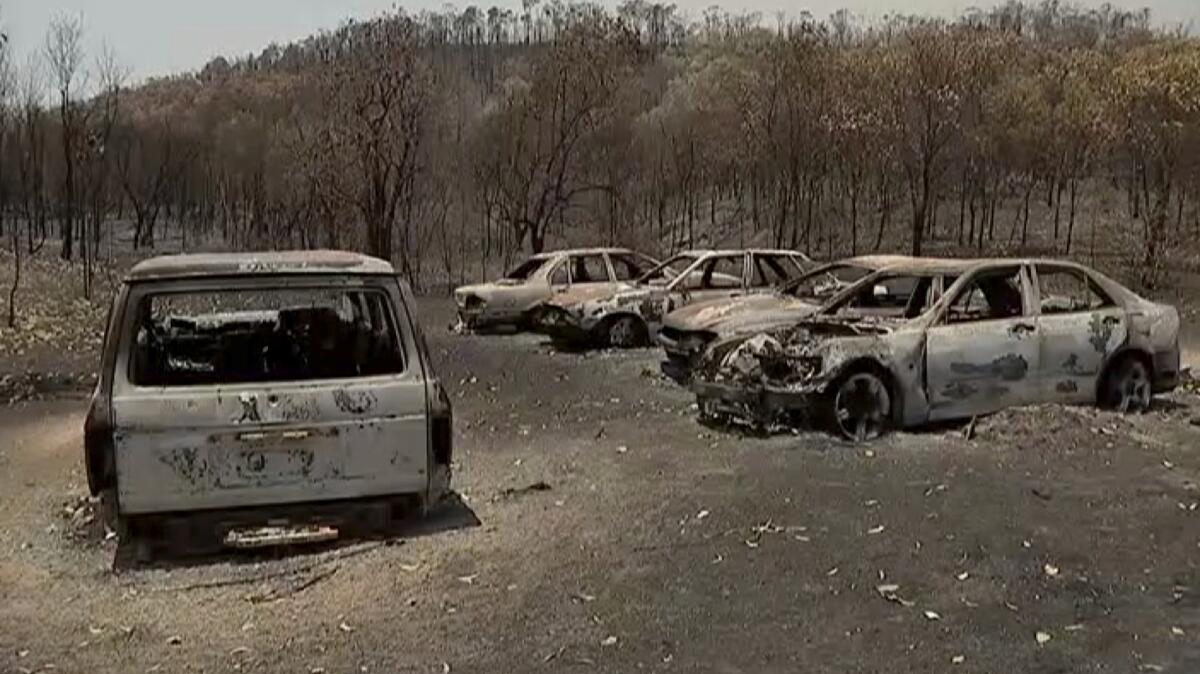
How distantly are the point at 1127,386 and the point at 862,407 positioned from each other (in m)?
2.78

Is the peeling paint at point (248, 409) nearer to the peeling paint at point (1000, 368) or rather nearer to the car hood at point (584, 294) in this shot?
the peeling paint at point (1000, 368)

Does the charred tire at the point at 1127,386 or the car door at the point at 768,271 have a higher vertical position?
the car door at the point at 768,271

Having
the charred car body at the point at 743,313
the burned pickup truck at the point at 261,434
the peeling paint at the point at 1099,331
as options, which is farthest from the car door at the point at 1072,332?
the burned pickup truck at the point at 261,434

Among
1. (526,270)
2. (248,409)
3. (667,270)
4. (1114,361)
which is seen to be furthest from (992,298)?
(526,270)

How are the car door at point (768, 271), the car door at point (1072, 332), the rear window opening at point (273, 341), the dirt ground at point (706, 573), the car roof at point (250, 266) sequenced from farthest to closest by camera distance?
1. the car door at point (768, 271)
2. the car door at point (1072, 332)
3. the rear window opening at point (273, 341)
4. the car roof at point (250, 266)
5. the dirt ground at point (706, 573)

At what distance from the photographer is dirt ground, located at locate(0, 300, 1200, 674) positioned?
4742 mm

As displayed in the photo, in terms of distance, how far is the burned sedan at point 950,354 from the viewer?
945 cm

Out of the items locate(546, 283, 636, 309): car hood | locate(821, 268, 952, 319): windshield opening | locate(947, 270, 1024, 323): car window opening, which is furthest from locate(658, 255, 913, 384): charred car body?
locate(546, 283, 636, 309): car hood

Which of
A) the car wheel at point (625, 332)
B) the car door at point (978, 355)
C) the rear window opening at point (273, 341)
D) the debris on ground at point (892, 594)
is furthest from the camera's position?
the car wheel at point (625, 332)

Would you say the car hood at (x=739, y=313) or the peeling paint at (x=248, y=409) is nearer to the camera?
the peeling paint at (x=248, y=409)

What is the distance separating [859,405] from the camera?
31.0 feet

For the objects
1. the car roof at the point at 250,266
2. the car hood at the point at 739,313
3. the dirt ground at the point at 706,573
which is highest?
the car roof at the point at 250,266

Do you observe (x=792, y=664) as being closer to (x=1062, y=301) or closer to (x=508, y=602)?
(x=508, y=602)

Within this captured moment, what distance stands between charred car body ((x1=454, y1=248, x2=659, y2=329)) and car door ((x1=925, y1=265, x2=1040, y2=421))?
887cm
